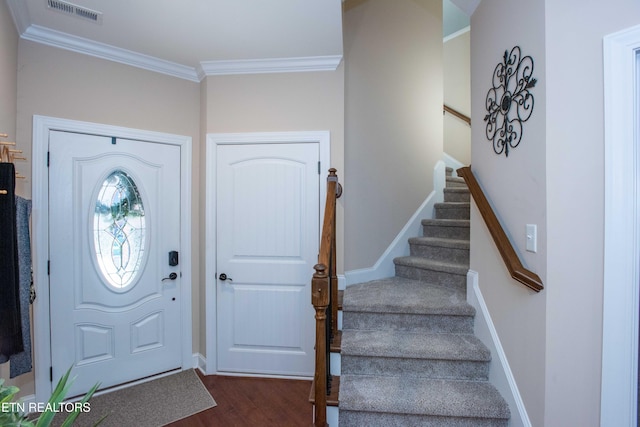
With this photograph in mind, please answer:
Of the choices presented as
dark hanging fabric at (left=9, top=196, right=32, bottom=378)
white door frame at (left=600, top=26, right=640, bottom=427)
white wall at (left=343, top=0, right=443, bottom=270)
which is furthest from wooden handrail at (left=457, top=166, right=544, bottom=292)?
dark hanging fabric at (left=9, top=196, right=32, bottom=378)

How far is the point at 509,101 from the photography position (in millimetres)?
1575

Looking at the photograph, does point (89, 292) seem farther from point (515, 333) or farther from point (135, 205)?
point (515, 333)

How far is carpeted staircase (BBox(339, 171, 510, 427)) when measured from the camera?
1.57 metres

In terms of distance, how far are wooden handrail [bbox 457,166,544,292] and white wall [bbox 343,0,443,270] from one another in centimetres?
103

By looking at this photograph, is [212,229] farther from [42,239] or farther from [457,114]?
[457,114]

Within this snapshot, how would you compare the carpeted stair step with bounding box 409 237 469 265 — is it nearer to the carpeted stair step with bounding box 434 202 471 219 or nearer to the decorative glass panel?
the carpeted stair step with bounding box 434 202 471 219

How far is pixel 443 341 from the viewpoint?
1896mm

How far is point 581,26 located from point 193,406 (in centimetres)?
312

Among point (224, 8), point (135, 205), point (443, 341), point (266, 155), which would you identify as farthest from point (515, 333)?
point (135, 205)

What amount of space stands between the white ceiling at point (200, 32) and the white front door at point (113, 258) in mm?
699

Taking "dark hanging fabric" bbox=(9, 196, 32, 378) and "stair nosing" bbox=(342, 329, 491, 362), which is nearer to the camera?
"dark hanging fabric" bbox=(9, 196, 32, 378)

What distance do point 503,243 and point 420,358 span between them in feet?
2.80

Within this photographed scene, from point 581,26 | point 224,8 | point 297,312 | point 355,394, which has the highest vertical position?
point 224,8

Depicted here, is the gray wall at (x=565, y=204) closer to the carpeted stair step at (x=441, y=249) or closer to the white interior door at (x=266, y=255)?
the carpeted stair step at (x=441, y=249)
